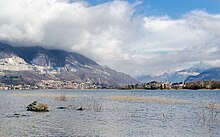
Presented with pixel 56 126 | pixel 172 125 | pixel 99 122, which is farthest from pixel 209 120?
pixel 56 126

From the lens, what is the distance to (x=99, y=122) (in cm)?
5650

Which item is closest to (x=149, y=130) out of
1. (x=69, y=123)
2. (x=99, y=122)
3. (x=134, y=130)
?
(x=134, y=130)

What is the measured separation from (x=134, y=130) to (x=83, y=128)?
7657 millimetres

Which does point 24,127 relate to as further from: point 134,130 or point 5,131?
point 134,130

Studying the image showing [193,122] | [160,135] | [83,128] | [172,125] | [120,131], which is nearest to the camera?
[160,135]

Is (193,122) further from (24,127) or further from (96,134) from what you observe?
(24,127)

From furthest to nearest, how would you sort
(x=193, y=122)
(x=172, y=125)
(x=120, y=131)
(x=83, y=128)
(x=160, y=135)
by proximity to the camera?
(x=193, y=122) < (x=172, y=125) < (x=83, y=128) < (x=120, y=131) < (x=160, y=135)

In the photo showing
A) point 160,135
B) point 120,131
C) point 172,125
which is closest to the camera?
point 160,135

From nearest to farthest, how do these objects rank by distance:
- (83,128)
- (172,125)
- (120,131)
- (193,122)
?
Result: (120,131) → (83,128) → (172,125) → (193,122)

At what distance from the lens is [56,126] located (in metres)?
52.3

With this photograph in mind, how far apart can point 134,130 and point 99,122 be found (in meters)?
10.1

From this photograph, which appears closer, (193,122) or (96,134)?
(96,134)

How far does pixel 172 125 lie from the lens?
53.2 metres

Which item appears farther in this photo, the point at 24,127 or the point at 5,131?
the point at 24,127
